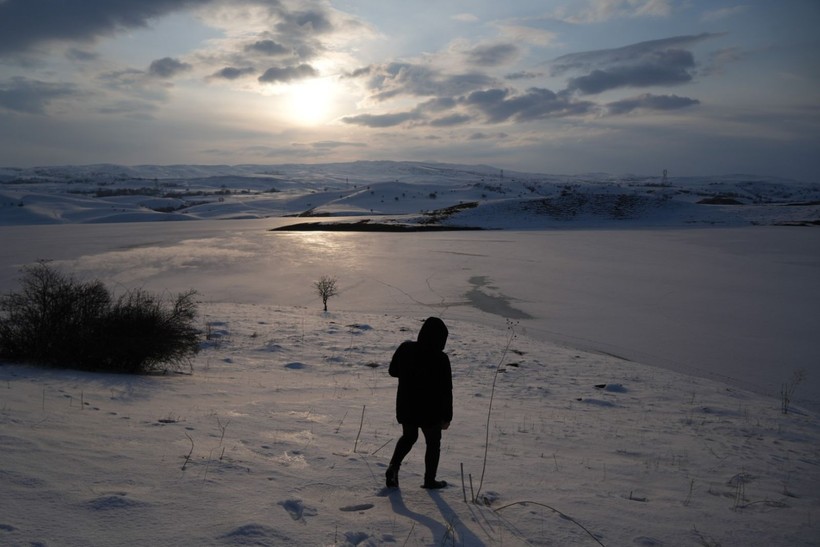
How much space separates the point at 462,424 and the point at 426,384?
251 cm

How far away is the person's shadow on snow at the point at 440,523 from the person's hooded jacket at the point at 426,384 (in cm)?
57

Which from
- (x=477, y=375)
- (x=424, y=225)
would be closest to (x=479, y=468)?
(x=477, y=375)

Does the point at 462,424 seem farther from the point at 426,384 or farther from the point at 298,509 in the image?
the point at 298,509

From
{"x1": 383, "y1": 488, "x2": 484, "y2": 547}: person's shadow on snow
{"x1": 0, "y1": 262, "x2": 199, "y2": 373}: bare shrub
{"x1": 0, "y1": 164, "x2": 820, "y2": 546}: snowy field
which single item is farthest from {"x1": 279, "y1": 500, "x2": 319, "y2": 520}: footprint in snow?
{"x1": 0, "y1": 262, "x2": 199, "y2": 373}: bare shrub

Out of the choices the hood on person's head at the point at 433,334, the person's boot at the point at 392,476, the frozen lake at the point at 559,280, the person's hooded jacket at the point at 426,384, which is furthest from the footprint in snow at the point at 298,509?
the frozen lake at the point at 559,280

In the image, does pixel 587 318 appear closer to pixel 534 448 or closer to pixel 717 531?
pixel 534 448

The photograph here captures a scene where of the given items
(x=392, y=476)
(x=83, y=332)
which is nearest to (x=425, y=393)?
(x=392, y=476)

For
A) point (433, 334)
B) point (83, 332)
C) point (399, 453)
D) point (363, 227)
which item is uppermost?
point (363, 227)

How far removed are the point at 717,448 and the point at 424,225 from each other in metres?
38.9

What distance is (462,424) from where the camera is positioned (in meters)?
6.58

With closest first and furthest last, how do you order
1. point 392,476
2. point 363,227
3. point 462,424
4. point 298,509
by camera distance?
1. point 298,509
2. point 392,476
3. point 462,424
4. point 363,227

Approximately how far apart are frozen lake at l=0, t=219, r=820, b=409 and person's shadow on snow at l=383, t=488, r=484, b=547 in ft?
25.0

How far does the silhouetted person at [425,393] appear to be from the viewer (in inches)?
170

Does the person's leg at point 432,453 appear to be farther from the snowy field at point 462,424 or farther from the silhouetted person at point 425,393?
the snowy field at point 462,424
